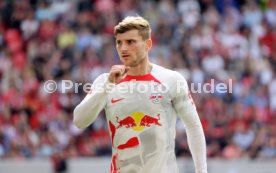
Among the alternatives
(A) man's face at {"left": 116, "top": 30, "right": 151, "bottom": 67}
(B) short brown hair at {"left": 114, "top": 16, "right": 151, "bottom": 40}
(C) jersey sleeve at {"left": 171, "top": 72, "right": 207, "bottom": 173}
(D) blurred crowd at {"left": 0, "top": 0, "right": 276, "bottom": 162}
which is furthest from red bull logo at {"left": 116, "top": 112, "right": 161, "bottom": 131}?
(D) blurred crowd at {"left": 0, "top": 0, "right": 276, "bottom": 162}

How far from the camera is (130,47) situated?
6359 millimetres

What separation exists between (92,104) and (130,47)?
0.49m

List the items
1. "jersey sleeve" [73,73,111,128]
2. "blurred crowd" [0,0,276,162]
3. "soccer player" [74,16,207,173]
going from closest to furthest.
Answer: "jersey sleeve" [73,73,111,128], "soccer player" [74,16,207,173], "blurred crowd" [0,0,276,162]

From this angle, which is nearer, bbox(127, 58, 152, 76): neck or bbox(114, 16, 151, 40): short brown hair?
bbox(114, 16, 151, 40): short brown hair

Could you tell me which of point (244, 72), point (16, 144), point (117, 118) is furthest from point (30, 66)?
point (117, 118)

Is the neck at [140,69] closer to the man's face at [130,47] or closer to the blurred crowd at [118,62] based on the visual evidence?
the man's face at [130,47]

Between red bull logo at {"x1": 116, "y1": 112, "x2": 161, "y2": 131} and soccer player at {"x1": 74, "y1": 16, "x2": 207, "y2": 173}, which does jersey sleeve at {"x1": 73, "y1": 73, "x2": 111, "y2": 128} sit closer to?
soccer player at {"x1": 74, "y1": 16, "x2": 207, "y2": 173}

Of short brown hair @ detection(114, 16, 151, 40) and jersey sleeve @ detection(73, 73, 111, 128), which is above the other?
short brown hair @ detection(114, 16, 151, 40)

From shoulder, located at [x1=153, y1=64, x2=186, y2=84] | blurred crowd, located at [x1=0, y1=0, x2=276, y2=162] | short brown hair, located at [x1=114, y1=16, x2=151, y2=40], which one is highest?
short brown hair, located at [x1=114, y1=16, x2=151, y2=40]

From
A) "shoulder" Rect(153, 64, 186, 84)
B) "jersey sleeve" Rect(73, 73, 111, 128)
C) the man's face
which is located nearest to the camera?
"jersey sleeve" Rect(73, 73, 111, 128)

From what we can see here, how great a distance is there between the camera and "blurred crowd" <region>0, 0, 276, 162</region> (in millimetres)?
16234

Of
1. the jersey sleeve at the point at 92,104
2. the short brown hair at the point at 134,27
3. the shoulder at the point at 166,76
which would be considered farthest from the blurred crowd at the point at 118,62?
the jersey sleeve at the point at 92,104

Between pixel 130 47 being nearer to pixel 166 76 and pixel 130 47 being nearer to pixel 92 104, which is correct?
pixel 166 76

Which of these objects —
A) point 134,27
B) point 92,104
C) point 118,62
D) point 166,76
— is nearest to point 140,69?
A: point 166,76
